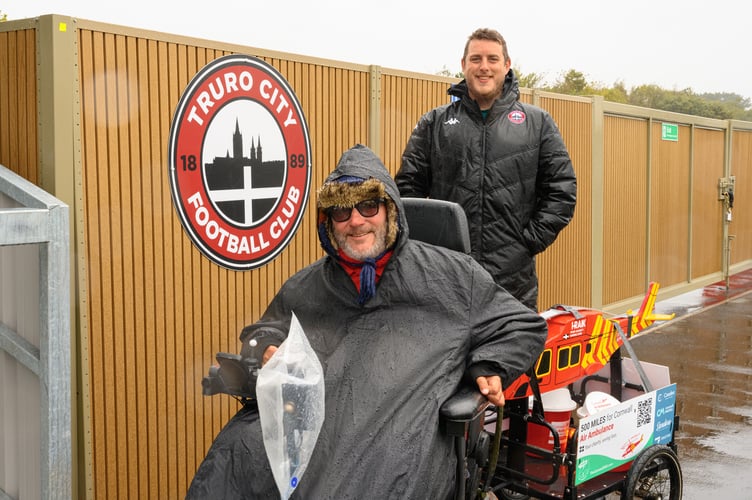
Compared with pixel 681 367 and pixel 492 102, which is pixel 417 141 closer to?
pixel 492 102

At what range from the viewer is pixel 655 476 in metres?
4.18

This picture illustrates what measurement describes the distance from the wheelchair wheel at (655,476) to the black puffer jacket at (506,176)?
0.97 metres

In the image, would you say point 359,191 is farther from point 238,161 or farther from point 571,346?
point 238,161

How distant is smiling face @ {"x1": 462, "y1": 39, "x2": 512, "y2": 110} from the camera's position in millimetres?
4082

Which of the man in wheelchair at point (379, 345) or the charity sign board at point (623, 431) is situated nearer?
the man in wheelchair at point (379, 345)

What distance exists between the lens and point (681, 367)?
7941 millimetres

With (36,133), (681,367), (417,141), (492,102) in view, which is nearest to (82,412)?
(36,133)

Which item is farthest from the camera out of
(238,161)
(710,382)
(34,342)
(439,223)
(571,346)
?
(710,382)

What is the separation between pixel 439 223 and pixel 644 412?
1.42m

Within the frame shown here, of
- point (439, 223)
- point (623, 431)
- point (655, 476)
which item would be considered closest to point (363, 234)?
point (439, 223)

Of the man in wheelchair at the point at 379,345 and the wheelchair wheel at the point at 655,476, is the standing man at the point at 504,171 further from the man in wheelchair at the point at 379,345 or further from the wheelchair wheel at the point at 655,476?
the man in wheelchair at the point at 379,345

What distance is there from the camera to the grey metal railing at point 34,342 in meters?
3.42

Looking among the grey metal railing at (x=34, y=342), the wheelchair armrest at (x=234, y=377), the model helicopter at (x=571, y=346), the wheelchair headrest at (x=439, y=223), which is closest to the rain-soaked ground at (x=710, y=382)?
the model helicopter at (x=571, y=346)

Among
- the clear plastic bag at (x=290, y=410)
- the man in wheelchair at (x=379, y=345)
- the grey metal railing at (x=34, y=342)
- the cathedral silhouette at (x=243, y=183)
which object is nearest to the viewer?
the clear plastic bag at (x=290, y=410)
